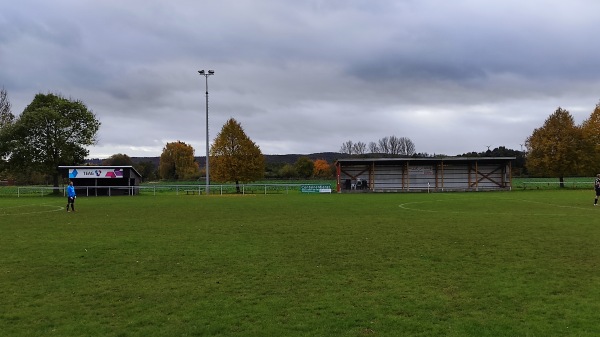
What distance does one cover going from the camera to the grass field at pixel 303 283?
21.0ft

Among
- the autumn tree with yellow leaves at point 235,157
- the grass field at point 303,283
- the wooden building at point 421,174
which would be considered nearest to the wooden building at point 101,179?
the autumn tree with yellow leaves at point 235,157

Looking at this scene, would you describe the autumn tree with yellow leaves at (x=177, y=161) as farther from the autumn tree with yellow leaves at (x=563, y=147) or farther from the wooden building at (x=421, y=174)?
the autumn tree with yellow leaves at (x=563, y=147)

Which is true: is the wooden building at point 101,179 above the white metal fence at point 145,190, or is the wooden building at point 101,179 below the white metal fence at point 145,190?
above

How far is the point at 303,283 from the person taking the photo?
8.65 m

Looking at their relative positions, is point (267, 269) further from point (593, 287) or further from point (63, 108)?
point (63, 108)

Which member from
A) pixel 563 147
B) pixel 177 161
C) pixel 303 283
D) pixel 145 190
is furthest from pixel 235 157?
pixel 177 161

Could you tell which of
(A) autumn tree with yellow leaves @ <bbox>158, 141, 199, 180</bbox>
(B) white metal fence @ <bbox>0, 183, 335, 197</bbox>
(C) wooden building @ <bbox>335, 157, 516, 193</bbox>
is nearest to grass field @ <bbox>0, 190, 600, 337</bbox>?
(B) white metal fence @ <bbox>0, 183, 335, 197</bbox>

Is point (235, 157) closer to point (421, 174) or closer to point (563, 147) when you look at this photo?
point (421, 174)

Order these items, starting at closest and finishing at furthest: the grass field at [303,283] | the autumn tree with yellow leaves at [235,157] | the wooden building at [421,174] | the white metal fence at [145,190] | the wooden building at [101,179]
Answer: the grass field at [303,283], the wooden building at [101,179], the white metal fence at [145,190], the wooden building at [421,174], the autumn tree with yellow leaves at [235,157]

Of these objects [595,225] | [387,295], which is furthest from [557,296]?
[595,225]

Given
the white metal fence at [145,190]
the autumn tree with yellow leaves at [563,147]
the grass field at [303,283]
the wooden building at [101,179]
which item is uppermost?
the autumn tree with yellow leaves at [563,147]

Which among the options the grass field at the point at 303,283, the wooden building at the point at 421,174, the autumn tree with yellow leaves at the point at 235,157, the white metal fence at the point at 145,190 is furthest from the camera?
the autumn tree with yellow leaves at the point at 235,157

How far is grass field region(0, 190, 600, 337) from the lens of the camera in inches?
252

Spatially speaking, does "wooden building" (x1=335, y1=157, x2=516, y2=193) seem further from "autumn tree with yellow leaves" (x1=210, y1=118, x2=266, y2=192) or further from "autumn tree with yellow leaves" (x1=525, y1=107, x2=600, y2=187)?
"autumn tree with yellow leaves" (x1=210, y1=118, x2=266, y2=192)
